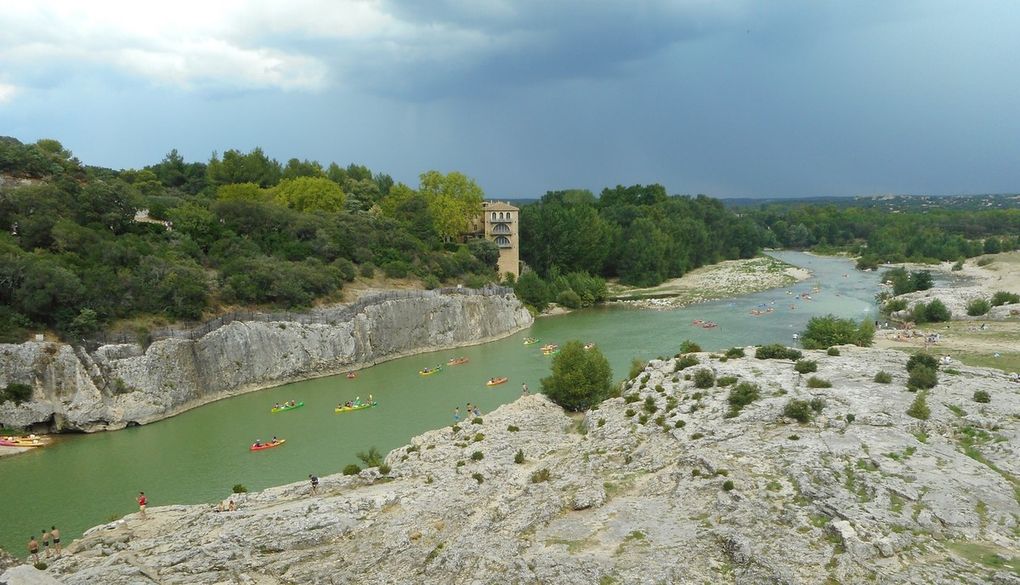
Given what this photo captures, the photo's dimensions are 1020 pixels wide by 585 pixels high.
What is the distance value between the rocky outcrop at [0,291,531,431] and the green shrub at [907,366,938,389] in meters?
38.5

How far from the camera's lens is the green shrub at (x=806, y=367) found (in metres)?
31.2

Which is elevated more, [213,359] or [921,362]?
[921,362]

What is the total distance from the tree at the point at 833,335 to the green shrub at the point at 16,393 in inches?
1889

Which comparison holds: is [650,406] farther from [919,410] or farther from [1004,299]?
[1004,299]

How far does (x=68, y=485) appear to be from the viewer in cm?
3081

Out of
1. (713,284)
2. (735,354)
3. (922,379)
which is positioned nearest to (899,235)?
(713,284)

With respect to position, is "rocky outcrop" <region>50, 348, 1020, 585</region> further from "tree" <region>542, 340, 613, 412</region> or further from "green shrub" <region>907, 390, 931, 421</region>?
"tree" <region>542, 340, 613, 412</region>

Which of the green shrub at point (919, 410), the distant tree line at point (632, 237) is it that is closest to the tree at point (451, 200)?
the distant tree line at point (632, 237)

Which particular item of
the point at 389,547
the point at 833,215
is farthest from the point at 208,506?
the point at 833,215

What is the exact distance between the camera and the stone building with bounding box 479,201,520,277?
3263 inches

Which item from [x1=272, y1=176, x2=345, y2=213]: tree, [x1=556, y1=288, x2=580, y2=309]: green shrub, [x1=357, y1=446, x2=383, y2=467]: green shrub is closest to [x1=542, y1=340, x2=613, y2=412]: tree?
[x1=357, y1=446, x2=383, y2=467]: green shrub

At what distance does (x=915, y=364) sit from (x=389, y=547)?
2574cm

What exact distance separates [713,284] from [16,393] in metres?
87.4

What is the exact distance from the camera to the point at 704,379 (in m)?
31.6
